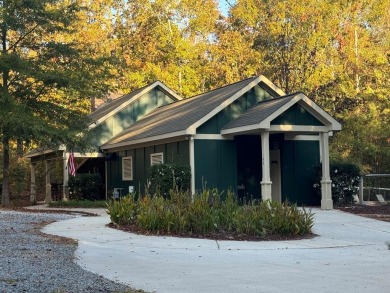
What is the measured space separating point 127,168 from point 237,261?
1565cm

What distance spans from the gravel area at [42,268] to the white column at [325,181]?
1050cm

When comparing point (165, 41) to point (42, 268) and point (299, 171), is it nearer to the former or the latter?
point (299, 171)

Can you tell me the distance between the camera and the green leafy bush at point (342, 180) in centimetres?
2044

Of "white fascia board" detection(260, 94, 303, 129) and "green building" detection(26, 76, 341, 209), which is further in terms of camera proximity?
"green building" detection(26, 76, 341, 209)

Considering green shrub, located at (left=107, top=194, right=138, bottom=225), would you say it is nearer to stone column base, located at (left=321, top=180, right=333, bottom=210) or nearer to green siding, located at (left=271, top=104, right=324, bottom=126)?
green siding, located at (left=271, top=104, right=324, bottom=126)

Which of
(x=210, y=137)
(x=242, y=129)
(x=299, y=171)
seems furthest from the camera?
(x=299, y=171)

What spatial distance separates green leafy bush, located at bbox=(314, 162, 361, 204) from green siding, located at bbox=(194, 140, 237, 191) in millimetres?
3379

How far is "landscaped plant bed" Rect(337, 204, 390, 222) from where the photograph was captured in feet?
56.2

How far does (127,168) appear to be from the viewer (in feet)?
79.5

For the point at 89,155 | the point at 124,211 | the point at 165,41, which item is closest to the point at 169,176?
the point at 124,211

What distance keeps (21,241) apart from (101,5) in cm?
3160

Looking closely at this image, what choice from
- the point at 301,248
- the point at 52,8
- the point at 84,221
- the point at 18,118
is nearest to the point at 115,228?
the point at 84,221

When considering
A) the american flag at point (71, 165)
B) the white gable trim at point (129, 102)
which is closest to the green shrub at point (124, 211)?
the american flag at point (71, 165)

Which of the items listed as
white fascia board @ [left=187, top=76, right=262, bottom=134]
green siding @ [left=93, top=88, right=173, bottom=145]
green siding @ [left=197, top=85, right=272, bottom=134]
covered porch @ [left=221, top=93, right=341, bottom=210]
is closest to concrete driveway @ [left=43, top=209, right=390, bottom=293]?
covered porch @ [left=221, top=93, right=341, bottom=210]
